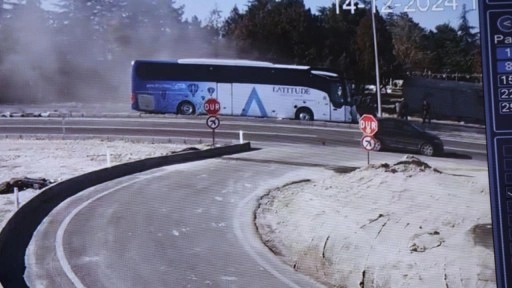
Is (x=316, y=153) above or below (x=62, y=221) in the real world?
above

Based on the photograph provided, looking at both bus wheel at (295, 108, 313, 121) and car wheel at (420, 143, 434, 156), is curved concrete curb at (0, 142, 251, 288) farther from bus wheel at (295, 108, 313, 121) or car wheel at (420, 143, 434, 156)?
car wheel at (420, 143, 434, 156)

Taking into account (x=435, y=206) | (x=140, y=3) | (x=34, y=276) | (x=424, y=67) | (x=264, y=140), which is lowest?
(x=34, y=276)

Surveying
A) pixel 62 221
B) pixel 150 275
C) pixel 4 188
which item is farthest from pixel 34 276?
pixel 4 188

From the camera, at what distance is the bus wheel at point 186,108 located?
8.02 feet

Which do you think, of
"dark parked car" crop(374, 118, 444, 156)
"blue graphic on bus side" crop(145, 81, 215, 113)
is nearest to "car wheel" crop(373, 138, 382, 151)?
"dark parked car" crop(374, 118, 444, 156)

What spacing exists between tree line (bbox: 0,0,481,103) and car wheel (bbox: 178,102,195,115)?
0.58ft

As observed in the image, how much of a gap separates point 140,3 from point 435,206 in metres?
1.27

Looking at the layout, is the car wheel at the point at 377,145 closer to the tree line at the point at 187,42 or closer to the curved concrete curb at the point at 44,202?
the tree line at the point at 187,42

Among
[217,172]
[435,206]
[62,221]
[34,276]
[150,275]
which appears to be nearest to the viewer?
[435,206]

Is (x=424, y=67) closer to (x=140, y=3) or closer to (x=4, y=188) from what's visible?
(x=140, y=3)

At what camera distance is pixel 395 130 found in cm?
191
